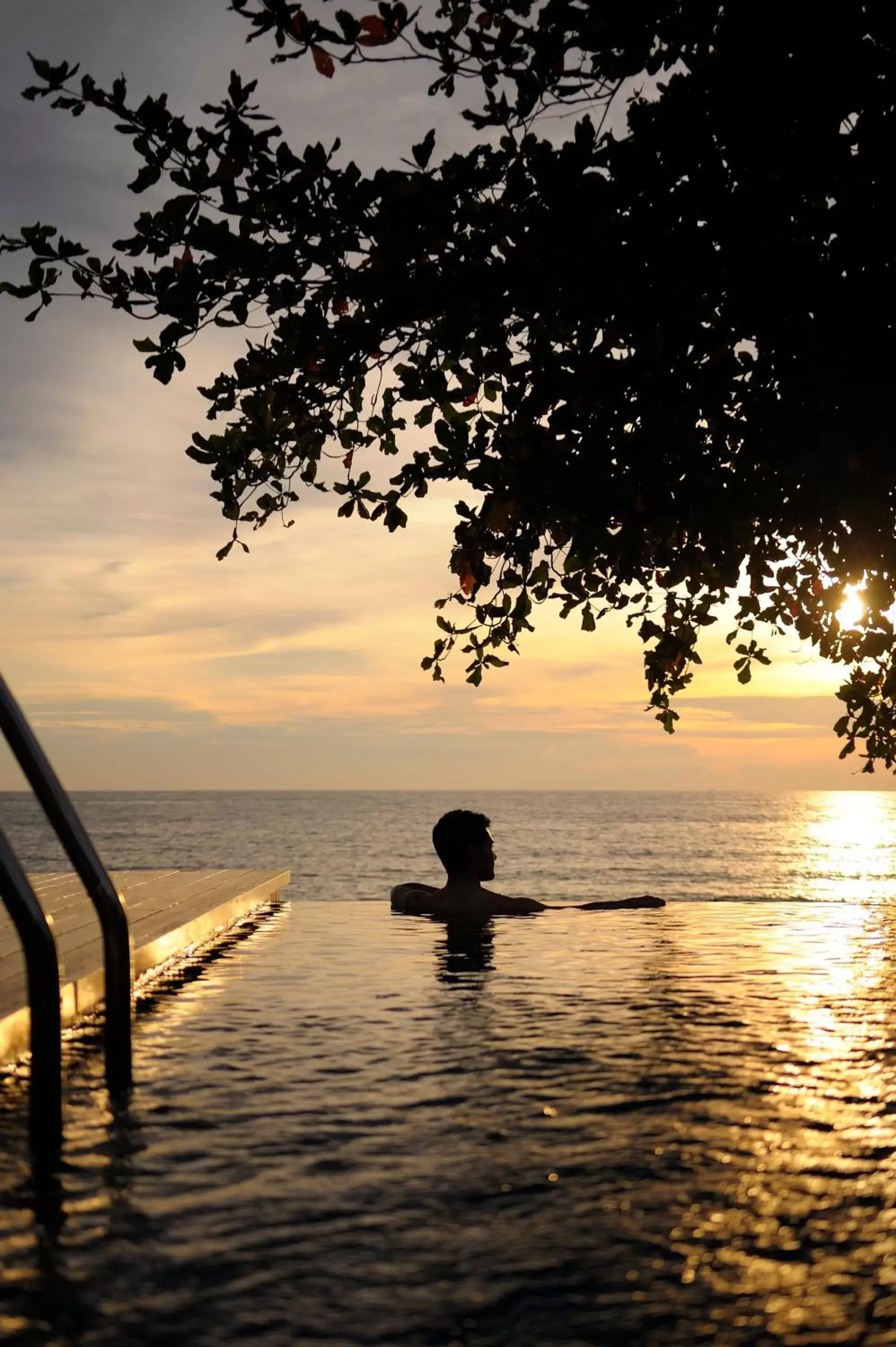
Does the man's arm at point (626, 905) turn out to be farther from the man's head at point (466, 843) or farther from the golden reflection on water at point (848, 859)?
the golden reflection on water at point (848, 859)

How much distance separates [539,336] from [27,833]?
4267 inches

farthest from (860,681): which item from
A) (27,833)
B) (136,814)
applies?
(136,814)

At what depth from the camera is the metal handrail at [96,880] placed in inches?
182

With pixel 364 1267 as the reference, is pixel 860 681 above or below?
above

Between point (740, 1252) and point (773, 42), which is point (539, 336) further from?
point (740, 1252)

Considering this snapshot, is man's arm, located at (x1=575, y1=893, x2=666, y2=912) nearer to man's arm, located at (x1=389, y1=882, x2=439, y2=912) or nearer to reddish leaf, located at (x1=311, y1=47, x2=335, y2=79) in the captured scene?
man's arm, located at (x1=389, y1=882, x2=439, y2=912)

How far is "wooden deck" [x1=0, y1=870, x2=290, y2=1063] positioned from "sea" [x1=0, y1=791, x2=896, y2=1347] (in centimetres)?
27

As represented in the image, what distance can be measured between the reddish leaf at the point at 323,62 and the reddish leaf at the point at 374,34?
7.7 inches

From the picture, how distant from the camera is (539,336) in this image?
7.20 metres

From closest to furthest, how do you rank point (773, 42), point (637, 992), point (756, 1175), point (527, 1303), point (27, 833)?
point (527, 1303) → point (756, 1175) → point (773, 42) → point (637, 992) → point (27, 833)

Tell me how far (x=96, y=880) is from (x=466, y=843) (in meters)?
7.00

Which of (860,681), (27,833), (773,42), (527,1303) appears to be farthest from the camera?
(27,833)

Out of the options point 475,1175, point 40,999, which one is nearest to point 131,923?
point 40,999

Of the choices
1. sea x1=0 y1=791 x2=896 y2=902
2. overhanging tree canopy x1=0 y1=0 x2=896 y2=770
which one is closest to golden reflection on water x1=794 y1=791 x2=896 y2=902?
sea x1=0 y1=791 x2=896 y2=902
